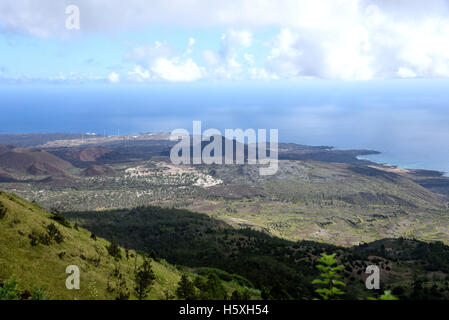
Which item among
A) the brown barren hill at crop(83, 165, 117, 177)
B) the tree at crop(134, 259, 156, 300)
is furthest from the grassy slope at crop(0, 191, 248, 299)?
the brown barren hill at crop(83, 165, 117, 177)

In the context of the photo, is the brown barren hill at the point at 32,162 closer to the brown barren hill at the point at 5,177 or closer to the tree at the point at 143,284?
the brown barren hill at the point at 5,177

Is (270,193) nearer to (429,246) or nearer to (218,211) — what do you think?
(218,211)

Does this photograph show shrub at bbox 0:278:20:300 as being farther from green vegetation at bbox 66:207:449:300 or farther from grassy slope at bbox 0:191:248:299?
green vegetation at bbox 66:207:449:300

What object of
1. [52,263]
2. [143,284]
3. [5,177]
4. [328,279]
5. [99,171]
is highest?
[328,279]

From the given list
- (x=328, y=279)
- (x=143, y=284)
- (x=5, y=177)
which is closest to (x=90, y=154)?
(x=5, y=177)

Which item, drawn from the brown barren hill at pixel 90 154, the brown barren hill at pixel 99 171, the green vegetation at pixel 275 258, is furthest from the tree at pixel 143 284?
the brown barren hill at pixel 90 154

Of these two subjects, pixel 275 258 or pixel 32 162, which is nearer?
pixel 275 258

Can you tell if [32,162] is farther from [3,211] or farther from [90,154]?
[3,211]

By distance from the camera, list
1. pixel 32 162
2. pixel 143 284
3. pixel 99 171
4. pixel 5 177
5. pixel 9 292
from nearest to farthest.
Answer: pixel 9 292
pixel 143 284
pixel 5 177
pixel 99 171
pixel 32 162
